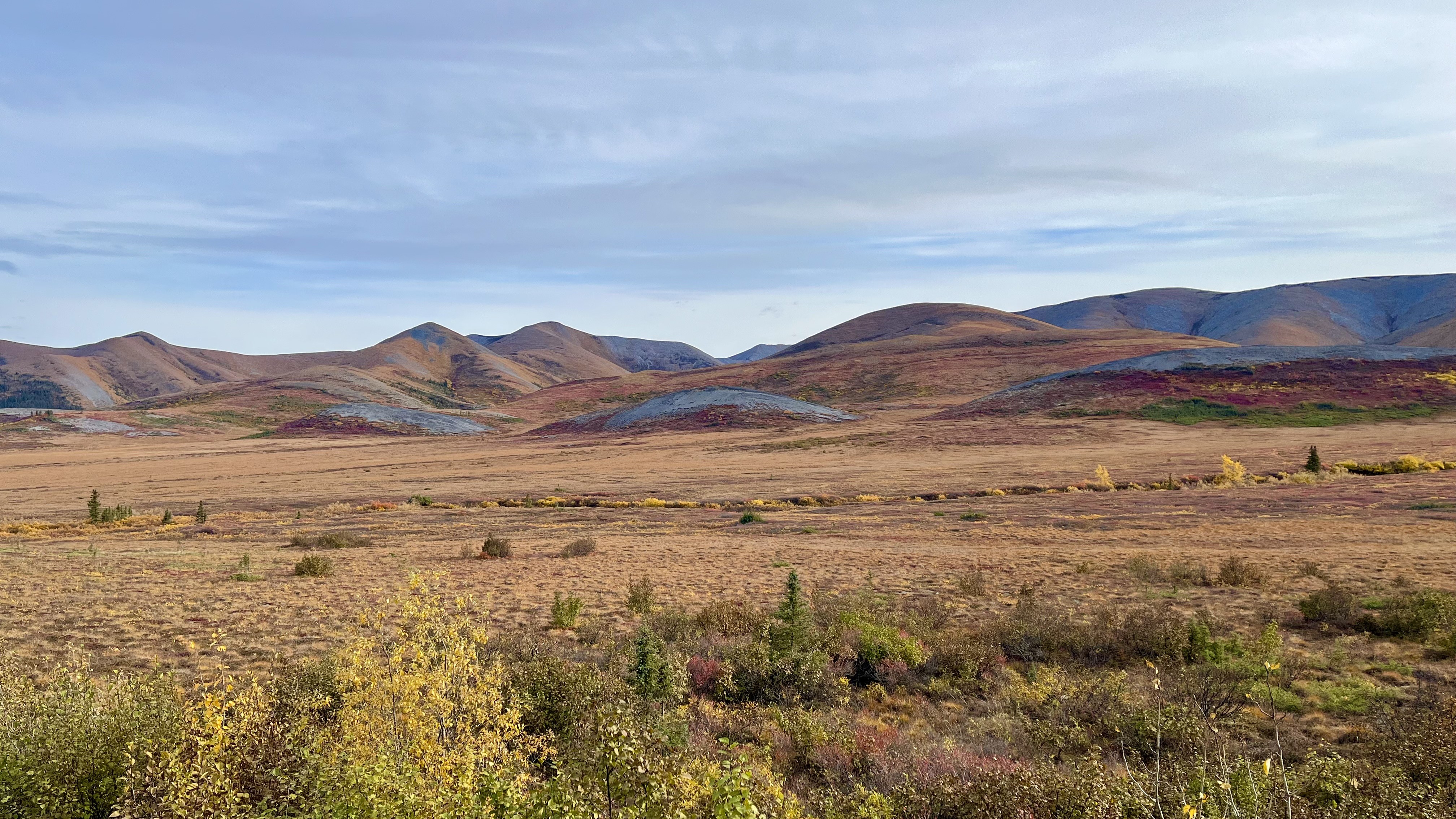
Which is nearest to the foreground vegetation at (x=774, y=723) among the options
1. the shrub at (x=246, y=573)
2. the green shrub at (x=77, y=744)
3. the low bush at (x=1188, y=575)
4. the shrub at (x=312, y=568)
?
the green shrub at (x=77, y=744)

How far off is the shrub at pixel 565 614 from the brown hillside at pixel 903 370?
90.3 metres

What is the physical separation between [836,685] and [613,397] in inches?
5706

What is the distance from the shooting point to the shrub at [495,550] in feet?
66.9

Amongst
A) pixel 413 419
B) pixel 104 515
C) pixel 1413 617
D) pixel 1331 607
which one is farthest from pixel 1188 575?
pixel 413 419

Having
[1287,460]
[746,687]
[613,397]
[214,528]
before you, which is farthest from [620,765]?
[613,397]

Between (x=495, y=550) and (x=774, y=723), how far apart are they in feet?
48.6

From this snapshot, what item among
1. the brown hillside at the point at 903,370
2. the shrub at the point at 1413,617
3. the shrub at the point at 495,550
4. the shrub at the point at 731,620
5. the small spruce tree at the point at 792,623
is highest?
the brown hillside at the point at 903,370

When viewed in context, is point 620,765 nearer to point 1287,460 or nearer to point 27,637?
point 27,637

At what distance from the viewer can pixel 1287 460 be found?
131 ft

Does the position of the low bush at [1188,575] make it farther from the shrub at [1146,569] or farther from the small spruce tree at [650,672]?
the small spruce tree at [650,672]

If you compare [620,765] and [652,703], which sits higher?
[620,765]

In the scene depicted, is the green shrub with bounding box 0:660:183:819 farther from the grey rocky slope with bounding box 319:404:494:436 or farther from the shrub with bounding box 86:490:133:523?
the grey rocky slope with bounding box 319:404:494:436

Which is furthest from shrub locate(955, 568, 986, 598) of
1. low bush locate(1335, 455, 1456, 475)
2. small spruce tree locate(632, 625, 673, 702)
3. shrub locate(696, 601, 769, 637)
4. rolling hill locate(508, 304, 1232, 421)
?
rolling hill locate(508, 304, 1232, 421)

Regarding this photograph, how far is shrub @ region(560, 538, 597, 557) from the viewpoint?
20703 mm
